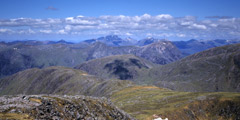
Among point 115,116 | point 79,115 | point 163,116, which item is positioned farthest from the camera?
point 163,116

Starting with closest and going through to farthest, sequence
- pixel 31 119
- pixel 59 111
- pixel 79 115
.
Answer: pixel 31 119 → pixel 59 111 → pixel 79 115

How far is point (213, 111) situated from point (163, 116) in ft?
149

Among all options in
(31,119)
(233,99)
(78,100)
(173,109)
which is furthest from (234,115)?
(31,119)

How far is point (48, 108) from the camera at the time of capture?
54.2m

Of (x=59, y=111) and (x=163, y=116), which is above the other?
(x=59, y=111)

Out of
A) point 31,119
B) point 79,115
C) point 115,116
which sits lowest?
point 115,116

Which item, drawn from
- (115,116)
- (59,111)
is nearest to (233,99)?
(115,116)

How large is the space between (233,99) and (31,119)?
147669 mm

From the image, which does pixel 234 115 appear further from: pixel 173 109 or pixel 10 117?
pixel 10 117

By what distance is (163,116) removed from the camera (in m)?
129

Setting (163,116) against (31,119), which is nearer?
(31,119)

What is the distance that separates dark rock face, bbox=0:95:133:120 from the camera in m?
47.9

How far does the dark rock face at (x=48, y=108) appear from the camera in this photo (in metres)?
47.9

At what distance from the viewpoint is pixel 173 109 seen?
141 meters
